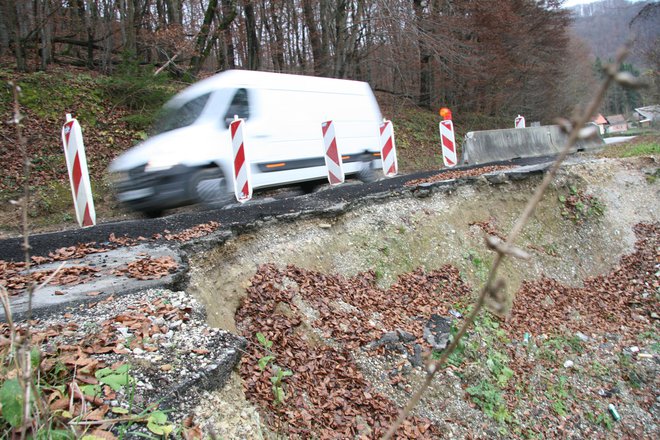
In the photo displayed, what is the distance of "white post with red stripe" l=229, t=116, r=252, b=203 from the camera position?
7336mm

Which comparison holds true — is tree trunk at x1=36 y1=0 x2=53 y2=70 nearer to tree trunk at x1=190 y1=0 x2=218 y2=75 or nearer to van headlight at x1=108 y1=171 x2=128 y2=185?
tree trunk at x1=190 y1=0 x2=218 y2=75

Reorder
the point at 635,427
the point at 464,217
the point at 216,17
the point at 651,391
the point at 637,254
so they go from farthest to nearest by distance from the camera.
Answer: the point at 216,17 → the point at 637,254 → the point at 464,217 → the point at 651,391 → the point at 635,427

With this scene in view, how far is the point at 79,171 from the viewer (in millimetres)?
6434

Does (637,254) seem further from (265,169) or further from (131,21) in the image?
(131,21)

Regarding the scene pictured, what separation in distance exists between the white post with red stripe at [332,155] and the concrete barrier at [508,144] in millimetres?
5817

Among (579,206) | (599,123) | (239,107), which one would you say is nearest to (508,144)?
(579,206)

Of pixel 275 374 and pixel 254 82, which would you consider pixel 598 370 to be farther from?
pixel 254 82

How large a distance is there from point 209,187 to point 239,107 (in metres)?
1.56

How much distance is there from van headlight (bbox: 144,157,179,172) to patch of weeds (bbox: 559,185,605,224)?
7.11 m

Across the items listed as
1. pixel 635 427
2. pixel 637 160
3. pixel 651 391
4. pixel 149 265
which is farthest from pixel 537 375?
pixel 637 160

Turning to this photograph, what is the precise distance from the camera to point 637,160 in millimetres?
11039

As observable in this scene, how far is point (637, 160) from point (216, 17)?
16865mm

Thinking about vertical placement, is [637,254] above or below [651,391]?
above

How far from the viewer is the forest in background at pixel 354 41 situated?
1485cm
